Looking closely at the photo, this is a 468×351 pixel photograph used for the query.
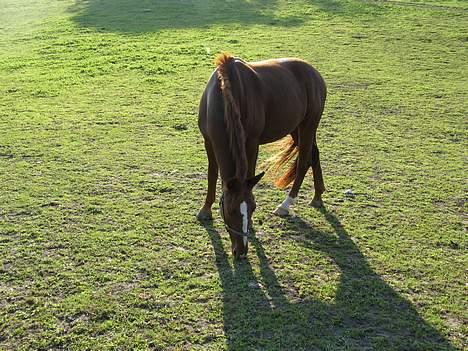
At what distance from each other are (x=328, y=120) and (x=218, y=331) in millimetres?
5084

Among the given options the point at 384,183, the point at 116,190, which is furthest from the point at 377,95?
the point at 116,190

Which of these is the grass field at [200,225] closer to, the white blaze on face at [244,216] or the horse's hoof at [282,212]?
the horse's hoof at [282,212]

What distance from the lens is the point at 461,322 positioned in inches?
142

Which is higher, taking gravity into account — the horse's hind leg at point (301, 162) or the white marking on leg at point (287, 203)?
the horse's hind leg at point (301, 162)

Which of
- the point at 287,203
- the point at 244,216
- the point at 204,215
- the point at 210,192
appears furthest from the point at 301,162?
the point at 244,216

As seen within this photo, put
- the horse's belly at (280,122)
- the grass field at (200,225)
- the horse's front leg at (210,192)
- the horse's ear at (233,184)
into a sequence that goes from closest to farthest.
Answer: the grass field at (200,225) → the horse's ear at (233,184) → the horse's belly at (280,122) → the horse's front leg at (210,192)

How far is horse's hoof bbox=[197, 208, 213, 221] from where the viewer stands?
493cm

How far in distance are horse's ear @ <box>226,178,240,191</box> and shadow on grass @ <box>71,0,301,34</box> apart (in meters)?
12.8

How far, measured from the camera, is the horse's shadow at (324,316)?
334 cm

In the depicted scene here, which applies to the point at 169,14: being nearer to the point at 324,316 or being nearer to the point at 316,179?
the point at 316,179

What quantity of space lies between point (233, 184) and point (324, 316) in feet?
3.73

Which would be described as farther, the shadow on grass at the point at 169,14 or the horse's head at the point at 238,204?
the shadow on grass at the point at 169,14

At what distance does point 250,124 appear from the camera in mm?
4207

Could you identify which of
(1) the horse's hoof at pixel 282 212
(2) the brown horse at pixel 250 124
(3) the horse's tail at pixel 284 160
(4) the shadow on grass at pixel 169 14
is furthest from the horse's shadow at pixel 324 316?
(4) the shadow on grass at pixel 169 14
